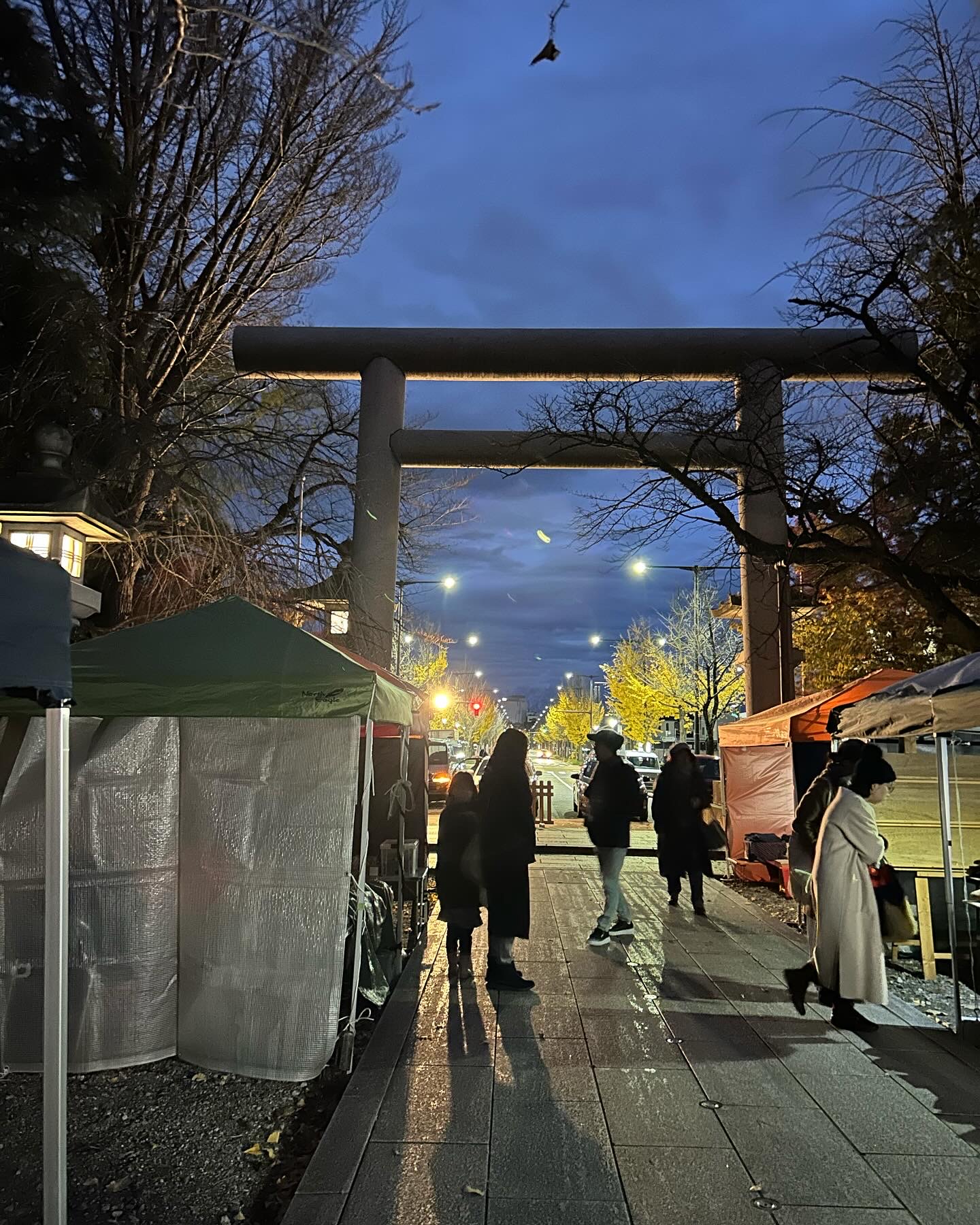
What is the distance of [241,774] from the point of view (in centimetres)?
492

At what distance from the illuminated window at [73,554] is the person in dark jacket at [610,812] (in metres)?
4.63

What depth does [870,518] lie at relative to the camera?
33.0ft

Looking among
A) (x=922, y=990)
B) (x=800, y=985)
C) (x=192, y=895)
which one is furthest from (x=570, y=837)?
(x=192, y=895)

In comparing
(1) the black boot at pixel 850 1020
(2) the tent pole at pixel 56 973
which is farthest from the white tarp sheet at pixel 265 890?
(1) the black boot at pixel 850 1020

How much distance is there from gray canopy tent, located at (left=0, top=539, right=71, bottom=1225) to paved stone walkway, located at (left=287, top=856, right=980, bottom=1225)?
1.07 m

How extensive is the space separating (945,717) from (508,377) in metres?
9.95

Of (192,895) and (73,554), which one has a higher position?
(73,554)

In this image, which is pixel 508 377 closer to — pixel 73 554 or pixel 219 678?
pixel 73 554

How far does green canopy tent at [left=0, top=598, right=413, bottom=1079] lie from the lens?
473 centimetres

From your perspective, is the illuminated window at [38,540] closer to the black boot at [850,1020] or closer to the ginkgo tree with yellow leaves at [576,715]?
the black boot at [850,1020]

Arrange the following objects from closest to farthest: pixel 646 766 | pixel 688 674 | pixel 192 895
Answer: pixel 192 895 → pixel 646 766 → pixel 688 674

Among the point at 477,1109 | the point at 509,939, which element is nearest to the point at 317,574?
the point at 509,939

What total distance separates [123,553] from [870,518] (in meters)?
9.01

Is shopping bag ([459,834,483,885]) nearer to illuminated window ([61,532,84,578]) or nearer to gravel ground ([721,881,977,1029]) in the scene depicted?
gravel ground ([721,881,977,1029])
